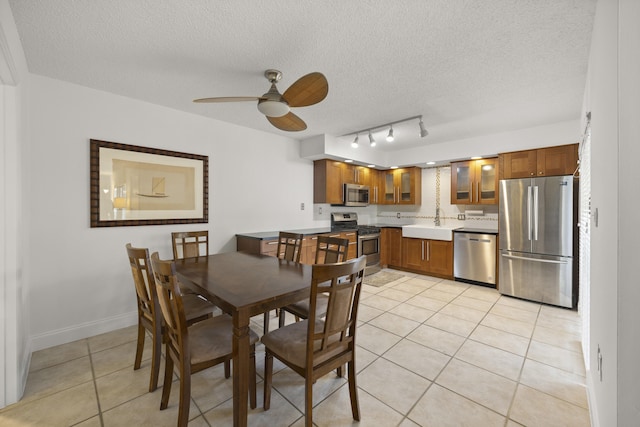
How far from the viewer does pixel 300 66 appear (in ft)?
7.35

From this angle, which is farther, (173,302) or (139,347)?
(139,347)

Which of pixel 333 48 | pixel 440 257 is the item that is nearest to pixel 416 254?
pixel 440 257

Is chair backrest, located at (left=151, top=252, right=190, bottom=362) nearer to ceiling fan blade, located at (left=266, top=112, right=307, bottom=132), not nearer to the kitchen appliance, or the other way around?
ceiling fan blade, located at (left=266, top=112, right=307, bottom=132)

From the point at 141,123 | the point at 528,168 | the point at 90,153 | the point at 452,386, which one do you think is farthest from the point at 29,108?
the point at 528,168

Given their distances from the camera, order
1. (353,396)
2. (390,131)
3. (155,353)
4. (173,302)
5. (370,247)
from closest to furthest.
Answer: (173,302) < (353,396) < (155,353) < (390,131) < (370,247)

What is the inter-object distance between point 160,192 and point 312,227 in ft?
8.70

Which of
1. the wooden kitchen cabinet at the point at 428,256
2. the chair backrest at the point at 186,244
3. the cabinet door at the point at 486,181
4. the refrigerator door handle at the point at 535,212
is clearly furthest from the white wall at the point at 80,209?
the refrigerator door handle at the point at 535,212

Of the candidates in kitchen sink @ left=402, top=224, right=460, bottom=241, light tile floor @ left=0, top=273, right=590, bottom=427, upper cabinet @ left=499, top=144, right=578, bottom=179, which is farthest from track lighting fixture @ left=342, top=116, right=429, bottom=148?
light tile floor @ left=0, top=273, right=590, bottom=427

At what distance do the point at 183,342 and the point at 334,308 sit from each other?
844mm

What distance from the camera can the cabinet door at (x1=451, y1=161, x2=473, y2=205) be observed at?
15.2 ft

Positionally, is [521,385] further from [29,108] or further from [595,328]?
[29,108]

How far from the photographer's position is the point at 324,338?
4.83ft

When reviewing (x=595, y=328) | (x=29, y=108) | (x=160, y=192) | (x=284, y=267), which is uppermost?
(x=29, y=108)

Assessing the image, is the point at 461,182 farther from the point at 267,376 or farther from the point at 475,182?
the point at 267,376
